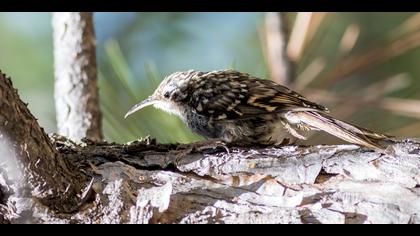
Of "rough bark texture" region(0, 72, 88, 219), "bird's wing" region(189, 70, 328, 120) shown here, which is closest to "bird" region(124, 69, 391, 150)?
"bird's wing" region(189, 70, 328, 120)

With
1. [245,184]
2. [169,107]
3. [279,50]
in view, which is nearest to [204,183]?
[245,184]

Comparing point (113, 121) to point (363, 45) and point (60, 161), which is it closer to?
point (60, 161)

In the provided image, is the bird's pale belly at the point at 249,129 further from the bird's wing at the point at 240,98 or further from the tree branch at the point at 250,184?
the tree branch at the point at 250,184

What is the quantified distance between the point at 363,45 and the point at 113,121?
2.17m

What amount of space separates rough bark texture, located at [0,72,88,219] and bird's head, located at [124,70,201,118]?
3.60 feet

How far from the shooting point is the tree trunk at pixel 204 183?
6.53ft

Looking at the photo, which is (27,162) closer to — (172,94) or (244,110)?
(244,110)

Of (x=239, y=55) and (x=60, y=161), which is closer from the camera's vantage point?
(x=60, y=161)

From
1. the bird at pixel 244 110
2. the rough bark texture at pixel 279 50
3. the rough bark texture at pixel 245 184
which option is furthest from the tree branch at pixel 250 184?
the rough bark texture at pixel 279 50

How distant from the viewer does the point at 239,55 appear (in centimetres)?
528

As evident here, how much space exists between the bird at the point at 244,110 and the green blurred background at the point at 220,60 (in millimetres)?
386
